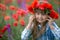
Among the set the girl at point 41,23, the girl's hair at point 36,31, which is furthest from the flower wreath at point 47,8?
the girl's hair at point 36,31

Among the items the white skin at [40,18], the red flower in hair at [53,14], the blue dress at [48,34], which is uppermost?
the red flower in hair at [53,14]

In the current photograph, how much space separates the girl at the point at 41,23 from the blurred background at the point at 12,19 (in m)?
0.05

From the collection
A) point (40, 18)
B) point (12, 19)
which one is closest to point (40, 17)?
point (40, 18)

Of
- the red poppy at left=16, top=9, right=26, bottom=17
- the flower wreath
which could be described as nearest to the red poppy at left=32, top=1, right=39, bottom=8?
the flower wreath

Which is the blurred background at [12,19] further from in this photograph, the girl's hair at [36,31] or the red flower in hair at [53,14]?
the red flower in hair at [53,14]

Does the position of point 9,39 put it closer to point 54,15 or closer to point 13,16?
point 13,16

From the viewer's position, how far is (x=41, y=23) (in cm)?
192

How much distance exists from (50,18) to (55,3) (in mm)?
138

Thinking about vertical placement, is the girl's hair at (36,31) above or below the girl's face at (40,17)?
below

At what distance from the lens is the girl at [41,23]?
1896 millimetres

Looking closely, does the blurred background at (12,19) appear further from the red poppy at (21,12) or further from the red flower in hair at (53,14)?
the red flower in hair at (53,14)

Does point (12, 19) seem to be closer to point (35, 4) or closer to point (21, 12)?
point (21, 12)

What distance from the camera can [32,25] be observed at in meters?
1.92

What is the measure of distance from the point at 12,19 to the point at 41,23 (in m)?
0.26
